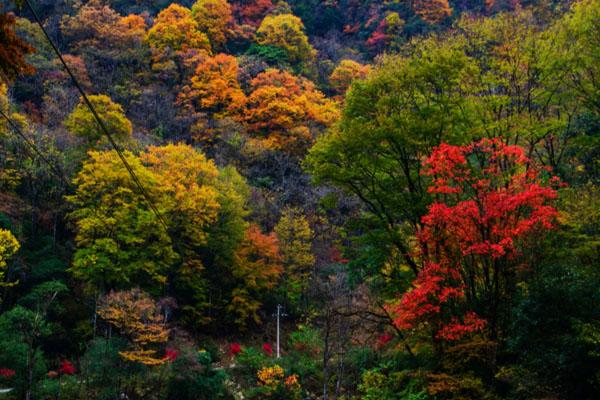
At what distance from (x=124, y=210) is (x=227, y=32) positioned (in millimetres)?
34099

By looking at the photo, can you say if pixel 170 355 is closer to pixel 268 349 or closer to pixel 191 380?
pixel 191 380

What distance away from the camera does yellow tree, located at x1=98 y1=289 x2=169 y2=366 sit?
17578 millimetres

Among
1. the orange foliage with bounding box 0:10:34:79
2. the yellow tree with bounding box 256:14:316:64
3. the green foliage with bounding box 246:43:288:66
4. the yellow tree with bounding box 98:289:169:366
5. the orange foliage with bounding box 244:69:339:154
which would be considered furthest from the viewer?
the yellow tree with bounding box 256:14:316:64

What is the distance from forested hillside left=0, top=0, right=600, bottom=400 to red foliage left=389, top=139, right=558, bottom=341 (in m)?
0.07

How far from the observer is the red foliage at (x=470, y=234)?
10.3 metres

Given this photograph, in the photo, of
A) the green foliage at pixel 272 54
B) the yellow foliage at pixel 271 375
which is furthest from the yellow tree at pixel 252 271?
the green foliage at pixel 272 54

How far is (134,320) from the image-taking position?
59.4ft

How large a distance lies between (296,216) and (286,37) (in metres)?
24.3

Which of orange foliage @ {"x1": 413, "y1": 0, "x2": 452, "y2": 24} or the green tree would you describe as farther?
orange foliage @ {"x1": 413, "y1": 0, "x2": 452, "y2": 24}

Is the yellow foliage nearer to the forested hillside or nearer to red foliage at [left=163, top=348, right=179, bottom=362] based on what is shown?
the forested hillside

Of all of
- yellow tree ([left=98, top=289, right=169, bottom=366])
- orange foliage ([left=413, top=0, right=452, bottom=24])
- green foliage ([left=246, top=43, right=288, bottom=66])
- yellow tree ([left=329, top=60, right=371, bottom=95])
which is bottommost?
yellow tree ([left=98, top=289, right=169, bottom=366])

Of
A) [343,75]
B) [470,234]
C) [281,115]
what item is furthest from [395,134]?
[343,75]

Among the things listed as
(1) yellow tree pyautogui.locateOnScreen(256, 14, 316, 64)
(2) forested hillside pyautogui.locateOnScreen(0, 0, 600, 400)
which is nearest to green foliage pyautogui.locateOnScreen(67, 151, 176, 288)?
(2) forested hillside pyautogui.locateOnScreen(0, 0, 600, 400)

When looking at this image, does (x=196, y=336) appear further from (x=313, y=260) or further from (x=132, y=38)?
(x=132, y=38)
